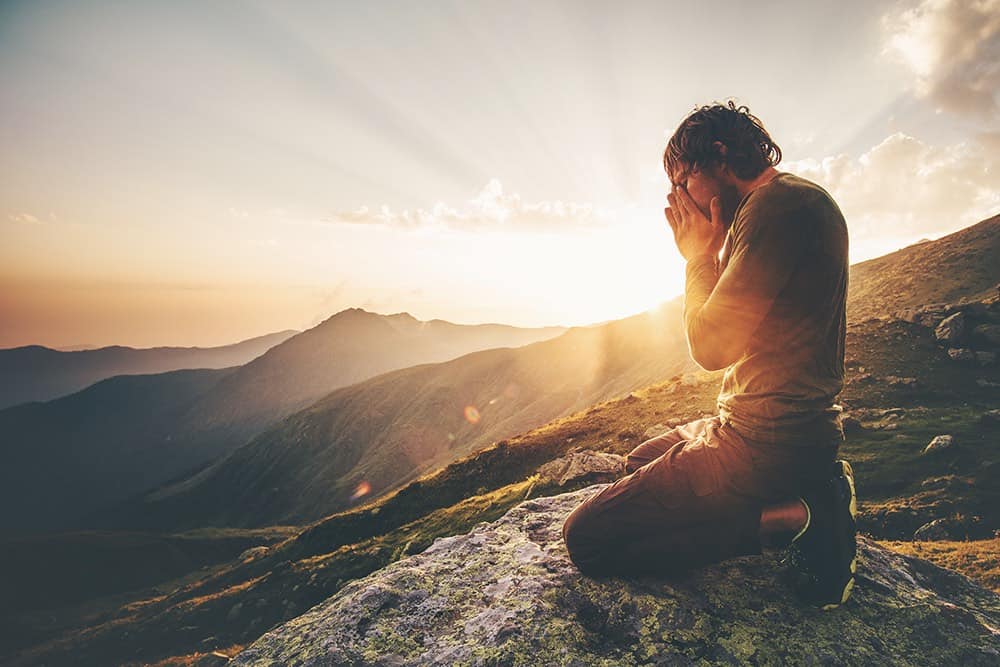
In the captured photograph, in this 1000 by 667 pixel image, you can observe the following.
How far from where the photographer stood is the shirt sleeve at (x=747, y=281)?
11.7 feet

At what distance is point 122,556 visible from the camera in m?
96.6

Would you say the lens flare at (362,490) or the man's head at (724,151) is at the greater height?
the man's head at (724,151)

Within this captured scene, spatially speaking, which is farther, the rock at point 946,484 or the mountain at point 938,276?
the mountain at point 938,276

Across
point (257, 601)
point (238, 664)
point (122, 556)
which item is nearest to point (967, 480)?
point (238, 664)

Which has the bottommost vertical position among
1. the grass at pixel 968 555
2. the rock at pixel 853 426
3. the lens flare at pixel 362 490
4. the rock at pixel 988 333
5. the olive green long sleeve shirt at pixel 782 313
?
the lens flare at pixel 362 490

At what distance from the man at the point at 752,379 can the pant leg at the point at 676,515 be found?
1cm

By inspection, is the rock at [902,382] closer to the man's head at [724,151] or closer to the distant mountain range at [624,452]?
the distant mountain range at [624,452]

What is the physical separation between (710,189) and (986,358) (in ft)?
129

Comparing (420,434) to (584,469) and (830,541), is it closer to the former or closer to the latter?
(584,469)

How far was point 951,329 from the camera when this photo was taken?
31109 mm

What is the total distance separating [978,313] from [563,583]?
4448cm

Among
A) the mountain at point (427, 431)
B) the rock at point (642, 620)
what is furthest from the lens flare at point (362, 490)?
the rock at point (642, 620)

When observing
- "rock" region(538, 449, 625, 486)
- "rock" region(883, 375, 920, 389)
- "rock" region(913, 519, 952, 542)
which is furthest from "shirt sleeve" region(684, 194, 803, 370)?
"rock" region(883, 375, 920, 389)

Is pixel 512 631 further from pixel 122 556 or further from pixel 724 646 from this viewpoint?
pixel 122 556
